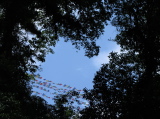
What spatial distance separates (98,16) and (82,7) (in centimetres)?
165

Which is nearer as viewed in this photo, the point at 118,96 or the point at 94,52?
the point at 118,96

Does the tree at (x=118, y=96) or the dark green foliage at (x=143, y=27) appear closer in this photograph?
the tree at (x=118, y=96)

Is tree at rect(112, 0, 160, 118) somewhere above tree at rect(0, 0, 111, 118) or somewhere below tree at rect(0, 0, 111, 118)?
below

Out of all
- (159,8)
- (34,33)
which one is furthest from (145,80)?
(34,33)

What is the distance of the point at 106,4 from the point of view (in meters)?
19.8

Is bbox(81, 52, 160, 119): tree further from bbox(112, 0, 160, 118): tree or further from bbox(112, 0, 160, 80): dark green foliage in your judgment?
bbox(112, 0, 160, 80): dark green foliage

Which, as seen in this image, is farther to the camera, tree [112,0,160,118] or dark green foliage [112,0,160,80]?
dark green foliage [112,0,160,80]

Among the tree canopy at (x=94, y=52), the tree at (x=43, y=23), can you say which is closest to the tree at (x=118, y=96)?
the tree canopy at (x=94, y=52)

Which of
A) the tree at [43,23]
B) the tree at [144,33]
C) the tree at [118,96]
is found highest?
the tree at [43,23]

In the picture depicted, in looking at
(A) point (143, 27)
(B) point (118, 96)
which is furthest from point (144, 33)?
(B) point (118, 96)

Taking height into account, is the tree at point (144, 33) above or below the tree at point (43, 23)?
below

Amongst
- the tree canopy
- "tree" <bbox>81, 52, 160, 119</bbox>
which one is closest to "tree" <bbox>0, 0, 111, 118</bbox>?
the tree canopy

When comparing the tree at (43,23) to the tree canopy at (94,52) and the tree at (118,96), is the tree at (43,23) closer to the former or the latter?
the tree canopy at (94,52)

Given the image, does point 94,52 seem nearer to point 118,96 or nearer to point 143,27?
point 143,27
